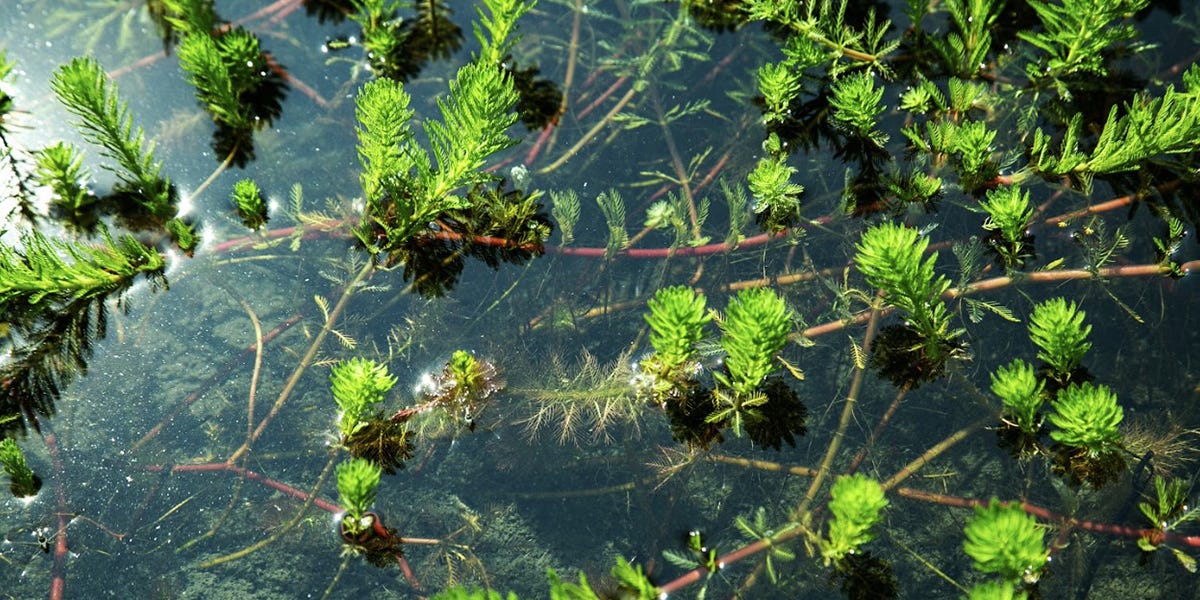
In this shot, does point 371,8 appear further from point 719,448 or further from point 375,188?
point 719,448

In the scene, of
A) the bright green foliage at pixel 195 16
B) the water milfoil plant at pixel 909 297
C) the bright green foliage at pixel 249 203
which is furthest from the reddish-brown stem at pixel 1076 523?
the bright green foliage at pixel 195 16

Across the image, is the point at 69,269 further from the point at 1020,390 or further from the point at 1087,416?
the point at 1087,416

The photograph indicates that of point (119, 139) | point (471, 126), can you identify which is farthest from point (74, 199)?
point (471, 126)

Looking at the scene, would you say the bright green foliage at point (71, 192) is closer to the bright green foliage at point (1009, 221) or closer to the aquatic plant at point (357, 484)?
the aquatic plant at point (357, 484)

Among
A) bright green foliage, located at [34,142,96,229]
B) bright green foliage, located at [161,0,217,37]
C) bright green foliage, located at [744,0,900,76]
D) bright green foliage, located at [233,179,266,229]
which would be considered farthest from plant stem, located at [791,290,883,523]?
bright green foliage, located at [34,142,96,229]

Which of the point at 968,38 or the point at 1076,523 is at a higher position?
the point at 968,38

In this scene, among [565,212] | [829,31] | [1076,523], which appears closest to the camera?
[1076,523]

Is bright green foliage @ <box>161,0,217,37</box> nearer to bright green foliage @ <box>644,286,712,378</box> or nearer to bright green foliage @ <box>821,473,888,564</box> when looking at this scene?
bright green foliage @ <box>644,286,712,378</box>
